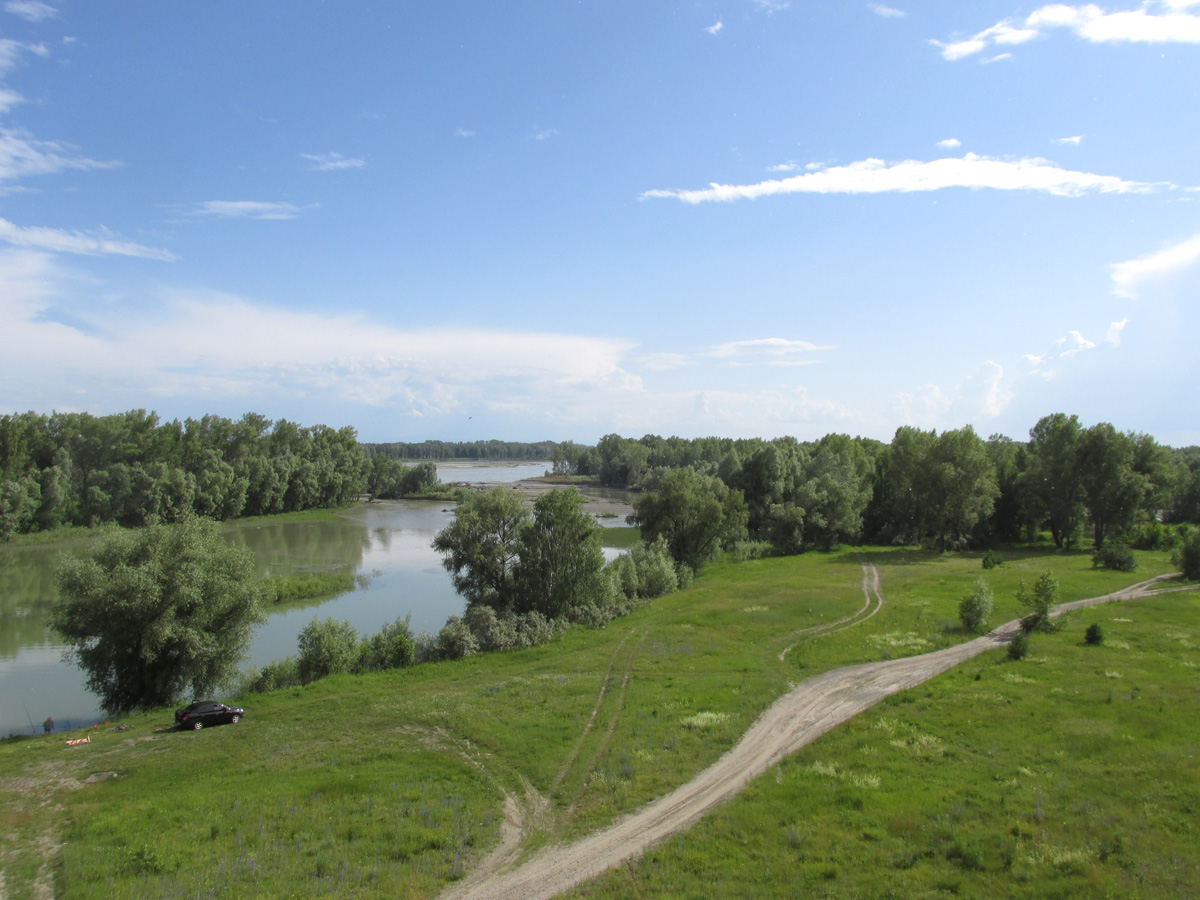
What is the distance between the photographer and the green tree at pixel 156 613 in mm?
27516

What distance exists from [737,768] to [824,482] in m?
63.0

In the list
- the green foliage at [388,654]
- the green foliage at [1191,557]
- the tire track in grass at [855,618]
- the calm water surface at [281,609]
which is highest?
the green foliage at [1191,557]

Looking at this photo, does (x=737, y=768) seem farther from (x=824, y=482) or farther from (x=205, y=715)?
(x=824, y=482)

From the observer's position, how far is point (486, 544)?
41406mm

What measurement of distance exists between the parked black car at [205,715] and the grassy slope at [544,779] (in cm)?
59

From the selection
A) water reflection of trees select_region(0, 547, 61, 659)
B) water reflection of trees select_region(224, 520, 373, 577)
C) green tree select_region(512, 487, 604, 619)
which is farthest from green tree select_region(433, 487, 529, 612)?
water reflection of trees select_region(224, 520, 373, 577)

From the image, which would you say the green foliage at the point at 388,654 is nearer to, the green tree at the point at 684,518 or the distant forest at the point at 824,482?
the distant forest at the point at 824,482

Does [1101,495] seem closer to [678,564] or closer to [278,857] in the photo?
[678,564]

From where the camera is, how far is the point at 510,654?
35531mm

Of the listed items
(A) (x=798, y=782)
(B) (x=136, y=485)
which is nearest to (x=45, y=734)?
(A) (x=798, y=782)

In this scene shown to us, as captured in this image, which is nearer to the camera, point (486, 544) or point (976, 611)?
point (976, 611)

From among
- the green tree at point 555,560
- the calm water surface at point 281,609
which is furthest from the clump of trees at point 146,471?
the green tree at point 555,560

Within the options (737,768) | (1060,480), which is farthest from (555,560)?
(1060,480)

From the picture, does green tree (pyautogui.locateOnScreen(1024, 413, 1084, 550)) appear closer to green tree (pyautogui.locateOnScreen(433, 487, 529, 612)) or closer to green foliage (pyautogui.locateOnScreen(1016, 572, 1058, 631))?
green foliage (pyautogui.locateOnScreen(1016, 572, 1058, 631))
